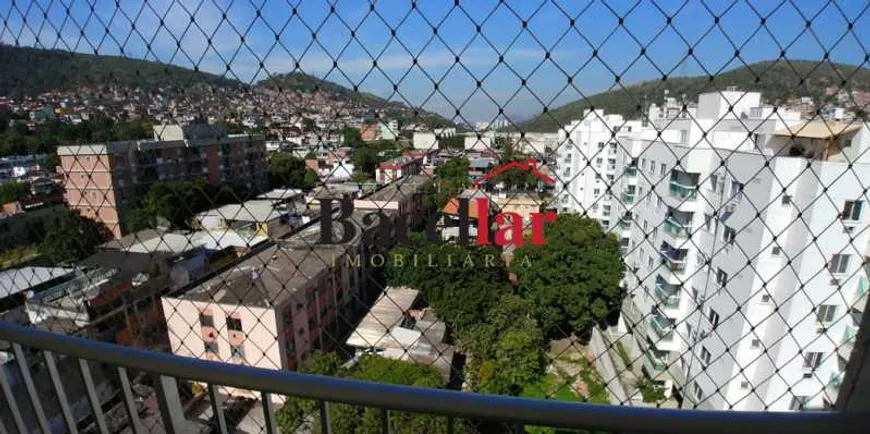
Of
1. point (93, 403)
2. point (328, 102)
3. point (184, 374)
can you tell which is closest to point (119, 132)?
point (328, 102)

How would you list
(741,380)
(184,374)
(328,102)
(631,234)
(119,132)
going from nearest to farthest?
(184,374), (328,102), (119,132), (741,380), (631,234)

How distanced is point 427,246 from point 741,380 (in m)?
4.57

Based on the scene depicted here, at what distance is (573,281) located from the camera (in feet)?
22.4

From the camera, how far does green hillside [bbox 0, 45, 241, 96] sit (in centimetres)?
149

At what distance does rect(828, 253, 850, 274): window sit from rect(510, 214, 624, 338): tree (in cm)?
349

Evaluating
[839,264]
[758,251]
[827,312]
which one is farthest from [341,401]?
[827,312]

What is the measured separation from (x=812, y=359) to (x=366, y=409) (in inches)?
140

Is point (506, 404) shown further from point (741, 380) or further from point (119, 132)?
point (741, 380)

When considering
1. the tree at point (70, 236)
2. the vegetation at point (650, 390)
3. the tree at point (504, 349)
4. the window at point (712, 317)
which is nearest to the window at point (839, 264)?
the window at point (712, 317)

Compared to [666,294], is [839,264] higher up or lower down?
higher up

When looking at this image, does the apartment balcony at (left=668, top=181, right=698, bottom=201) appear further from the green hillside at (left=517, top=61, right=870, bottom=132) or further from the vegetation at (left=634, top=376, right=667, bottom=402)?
the green hillside at (left=517, top=61, right=870, bottom=132)

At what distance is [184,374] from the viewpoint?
2.01 feet

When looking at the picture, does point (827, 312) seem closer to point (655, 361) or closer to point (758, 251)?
point (758, 251)

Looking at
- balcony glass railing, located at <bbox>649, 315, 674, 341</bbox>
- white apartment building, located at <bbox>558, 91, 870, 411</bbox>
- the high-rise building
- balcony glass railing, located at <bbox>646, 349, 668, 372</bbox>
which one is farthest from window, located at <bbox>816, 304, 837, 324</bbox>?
the high-rise building
